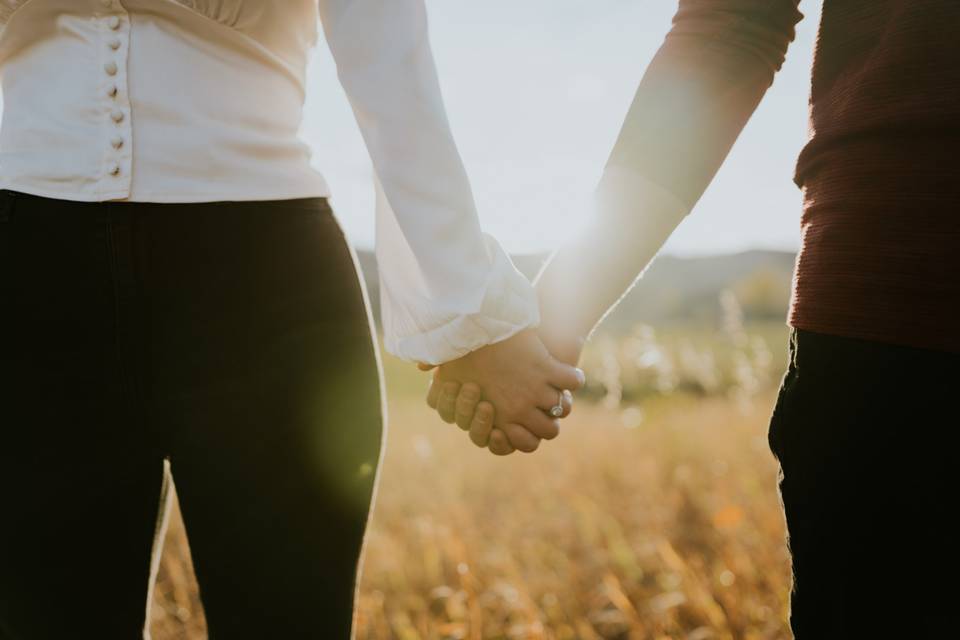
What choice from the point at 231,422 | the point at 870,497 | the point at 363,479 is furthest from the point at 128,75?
the point at 870,497

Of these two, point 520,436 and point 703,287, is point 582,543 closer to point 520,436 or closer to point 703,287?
point 520,436

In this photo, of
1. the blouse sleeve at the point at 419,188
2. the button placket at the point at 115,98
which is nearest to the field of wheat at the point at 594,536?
the blouse sleeve at the point at 419,188

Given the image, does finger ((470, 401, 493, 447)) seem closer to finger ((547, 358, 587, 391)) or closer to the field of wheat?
finger ((547, 358, 587, 391))

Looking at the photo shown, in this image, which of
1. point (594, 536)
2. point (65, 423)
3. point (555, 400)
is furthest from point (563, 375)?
point (594, 536)

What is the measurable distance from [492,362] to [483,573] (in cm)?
177

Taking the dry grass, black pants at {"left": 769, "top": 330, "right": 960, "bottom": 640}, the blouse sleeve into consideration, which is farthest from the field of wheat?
black pants at {"left": 769, "top": 330, "right": 960, "bottom": 640}

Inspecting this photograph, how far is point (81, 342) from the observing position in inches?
37.7

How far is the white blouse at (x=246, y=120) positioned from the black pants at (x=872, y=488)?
49 centimetres

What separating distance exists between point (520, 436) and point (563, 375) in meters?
0.15

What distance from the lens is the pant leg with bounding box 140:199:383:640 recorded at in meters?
0.98

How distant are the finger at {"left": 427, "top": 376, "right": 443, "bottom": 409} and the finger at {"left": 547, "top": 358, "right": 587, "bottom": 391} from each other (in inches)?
9.3

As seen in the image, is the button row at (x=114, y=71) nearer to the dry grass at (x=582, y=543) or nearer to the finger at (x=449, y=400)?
the finger at (x=449, y=400)

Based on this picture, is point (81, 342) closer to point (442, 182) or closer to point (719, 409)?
point (442, 182)

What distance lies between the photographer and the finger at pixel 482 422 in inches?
53.9
